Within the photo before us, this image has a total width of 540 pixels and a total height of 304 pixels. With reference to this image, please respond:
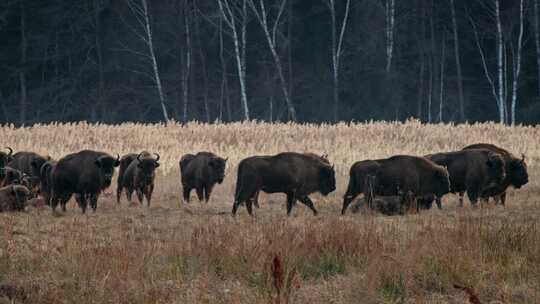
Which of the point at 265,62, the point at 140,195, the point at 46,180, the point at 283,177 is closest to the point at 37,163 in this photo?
the point at 46,180

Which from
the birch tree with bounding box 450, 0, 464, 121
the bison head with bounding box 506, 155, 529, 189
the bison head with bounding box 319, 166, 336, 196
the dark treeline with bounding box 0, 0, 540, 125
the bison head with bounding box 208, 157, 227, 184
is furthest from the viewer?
the dark treeline with bounding box 0, 0, 540, 125

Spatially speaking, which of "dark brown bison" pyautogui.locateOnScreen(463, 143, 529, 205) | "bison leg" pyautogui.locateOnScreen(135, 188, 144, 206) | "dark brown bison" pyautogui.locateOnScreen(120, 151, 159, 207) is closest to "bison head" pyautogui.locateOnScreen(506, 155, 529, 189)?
"dark brown bison" pyautogui.locateOnScreen(463, 143, 529, 205)

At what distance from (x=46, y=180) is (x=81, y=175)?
5.00 ft

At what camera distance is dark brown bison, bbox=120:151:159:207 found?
58.2 ft

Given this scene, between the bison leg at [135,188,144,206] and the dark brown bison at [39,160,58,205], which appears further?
the bison leg at [135,188,144,206]

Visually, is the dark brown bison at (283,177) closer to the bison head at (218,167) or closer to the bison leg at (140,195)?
the bison head at (218,167)

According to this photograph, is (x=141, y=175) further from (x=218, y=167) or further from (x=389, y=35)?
(x=389, y=35)

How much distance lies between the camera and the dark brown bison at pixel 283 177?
1585 centimetres

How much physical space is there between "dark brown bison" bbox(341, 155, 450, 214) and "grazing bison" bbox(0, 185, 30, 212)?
18.7 feet

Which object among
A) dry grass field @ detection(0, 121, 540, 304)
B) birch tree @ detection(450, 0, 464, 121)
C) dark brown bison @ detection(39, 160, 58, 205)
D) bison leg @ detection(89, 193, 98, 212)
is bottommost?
dry grass field @ detection(0, 121, 540, 304)

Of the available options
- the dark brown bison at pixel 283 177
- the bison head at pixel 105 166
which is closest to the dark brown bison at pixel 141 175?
the bison head at pixel 105 166

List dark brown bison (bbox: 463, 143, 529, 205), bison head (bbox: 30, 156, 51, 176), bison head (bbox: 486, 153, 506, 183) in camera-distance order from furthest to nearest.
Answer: bison head (bbox: 30, 156, 51, 176), dark brown bison (bbox: 463, 143, 529, 205), bison head (bbox: 486, 153, 506, 183)

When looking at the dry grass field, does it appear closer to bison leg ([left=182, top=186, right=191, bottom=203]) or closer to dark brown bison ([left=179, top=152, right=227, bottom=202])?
dark brown bison ([left=179, top=152, right=227, bottom=202])

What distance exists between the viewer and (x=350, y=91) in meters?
56.1
